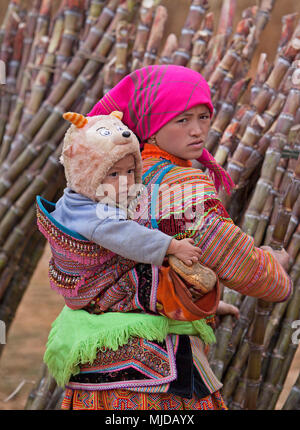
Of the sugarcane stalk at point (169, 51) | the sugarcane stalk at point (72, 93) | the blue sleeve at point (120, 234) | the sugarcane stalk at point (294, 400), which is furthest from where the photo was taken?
the sugarcane stalk at point (72, 93)

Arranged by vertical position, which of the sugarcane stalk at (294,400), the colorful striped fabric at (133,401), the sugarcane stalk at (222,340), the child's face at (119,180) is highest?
the child's face at (119,180)

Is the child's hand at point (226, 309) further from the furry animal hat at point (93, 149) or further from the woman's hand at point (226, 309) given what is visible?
the furry animal hat at point (93, 149)

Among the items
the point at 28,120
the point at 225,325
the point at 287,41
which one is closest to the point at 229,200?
the point at 225,325

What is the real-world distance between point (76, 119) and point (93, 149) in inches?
2.9

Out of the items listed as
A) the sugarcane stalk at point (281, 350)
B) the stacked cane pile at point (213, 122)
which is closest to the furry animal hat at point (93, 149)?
the stacked cane pile at point (213, 122)

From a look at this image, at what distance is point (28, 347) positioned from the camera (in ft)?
12.1

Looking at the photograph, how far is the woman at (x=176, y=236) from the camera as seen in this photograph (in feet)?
4.28

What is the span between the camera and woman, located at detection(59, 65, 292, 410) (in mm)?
1304

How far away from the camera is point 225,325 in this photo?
6.46 feet

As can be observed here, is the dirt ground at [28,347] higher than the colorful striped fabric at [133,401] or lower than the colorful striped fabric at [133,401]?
lower
